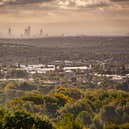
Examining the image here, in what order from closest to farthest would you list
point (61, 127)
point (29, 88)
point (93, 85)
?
point (61, 127), point (29, 88), point (93, 85)

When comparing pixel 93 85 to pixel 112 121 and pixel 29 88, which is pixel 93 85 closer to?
pixel 29 88

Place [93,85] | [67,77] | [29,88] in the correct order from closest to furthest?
[29,88], [93,85], [67,77]

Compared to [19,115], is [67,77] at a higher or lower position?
lower

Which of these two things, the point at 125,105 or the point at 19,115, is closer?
the point at 19,115

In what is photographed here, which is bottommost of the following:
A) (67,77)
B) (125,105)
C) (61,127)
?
(67,77)

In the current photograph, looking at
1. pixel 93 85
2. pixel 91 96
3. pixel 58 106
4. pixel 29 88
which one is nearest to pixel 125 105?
pixel 58 106

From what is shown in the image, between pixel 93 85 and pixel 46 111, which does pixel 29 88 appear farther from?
pixel 46 111

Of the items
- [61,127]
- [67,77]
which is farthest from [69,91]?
[67,77]

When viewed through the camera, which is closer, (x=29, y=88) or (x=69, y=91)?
(x=69, y=91)

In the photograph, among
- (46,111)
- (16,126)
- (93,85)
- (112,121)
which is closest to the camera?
(16,126)
